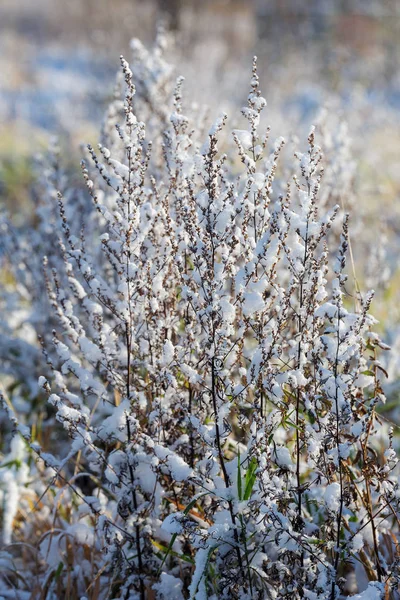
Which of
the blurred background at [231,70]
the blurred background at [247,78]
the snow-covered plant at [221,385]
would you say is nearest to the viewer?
the snow-covered plant at [221,385]

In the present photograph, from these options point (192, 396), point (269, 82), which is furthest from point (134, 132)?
point (269, 82)

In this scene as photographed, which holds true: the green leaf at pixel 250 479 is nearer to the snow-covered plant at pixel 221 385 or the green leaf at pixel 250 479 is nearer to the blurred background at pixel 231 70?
the snow-covered plant at pixel 221 385

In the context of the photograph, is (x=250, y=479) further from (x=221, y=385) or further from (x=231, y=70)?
(x=231, y=70)

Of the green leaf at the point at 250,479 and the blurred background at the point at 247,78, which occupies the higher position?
the blurred background at the point at 247,78

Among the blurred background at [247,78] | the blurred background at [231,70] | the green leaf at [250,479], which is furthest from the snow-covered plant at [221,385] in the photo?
the blurred background at [247,78]

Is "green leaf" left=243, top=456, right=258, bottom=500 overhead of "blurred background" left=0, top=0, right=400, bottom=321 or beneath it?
beneath

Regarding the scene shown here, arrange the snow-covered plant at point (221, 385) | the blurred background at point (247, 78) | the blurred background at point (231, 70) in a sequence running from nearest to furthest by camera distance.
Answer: the snow-covered plant at point (221, 385), the blurred background at point (247, 78), the blurred background at point (231, 70)

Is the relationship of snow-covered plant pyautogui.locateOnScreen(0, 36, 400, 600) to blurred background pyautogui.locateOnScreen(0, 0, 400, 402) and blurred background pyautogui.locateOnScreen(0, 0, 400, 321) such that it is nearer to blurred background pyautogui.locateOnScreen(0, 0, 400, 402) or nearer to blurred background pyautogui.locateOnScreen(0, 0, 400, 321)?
blurred background pyautogui.locateOnScreen(0, 0, 400, 321)

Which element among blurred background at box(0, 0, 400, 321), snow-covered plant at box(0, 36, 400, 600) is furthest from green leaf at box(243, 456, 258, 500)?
blurred background at box(0, 0, 400, 321)
